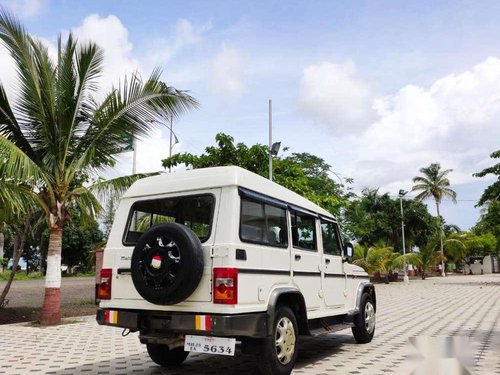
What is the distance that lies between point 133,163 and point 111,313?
14.6 meters

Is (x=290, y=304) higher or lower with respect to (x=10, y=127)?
lower

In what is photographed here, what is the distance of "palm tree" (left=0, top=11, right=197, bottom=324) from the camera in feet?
36.5

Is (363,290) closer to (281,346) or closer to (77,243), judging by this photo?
(281,346)

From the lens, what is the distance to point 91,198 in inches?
472

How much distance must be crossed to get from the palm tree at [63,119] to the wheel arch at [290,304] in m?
6.79

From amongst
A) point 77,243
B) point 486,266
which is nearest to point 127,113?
point 77,243

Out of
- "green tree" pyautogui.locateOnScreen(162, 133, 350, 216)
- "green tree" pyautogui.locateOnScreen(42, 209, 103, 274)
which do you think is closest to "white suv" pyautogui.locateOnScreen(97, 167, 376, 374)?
"green tree" pyautogui.locateOnScreen(162, 133, 350, 216)

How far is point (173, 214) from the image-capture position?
20.1 ft

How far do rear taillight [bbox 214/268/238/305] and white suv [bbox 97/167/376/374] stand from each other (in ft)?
0.03

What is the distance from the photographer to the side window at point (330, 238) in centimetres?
754

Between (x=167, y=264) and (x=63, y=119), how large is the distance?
743 centimetres

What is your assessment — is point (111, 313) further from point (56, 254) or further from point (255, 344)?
point (56, 254)

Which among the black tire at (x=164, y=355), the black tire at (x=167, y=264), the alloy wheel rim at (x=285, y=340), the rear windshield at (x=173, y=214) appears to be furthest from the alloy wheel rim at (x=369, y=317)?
the black tire at (x=167, y=264)

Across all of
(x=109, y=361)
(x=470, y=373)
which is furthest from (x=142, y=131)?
(x=470, y=373)
